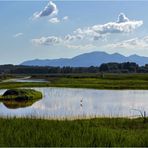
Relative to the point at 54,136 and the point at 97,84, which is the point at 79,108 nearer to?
the point at 54,136

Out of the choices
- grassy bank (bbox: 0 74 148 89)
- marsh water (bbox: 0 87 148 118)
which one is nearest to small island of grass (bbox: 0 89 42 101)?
marsh water (bbox: 0 87 148 118)

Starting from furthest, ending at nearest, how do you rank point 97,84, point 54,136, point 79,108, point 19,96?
point 97,84 < point 19,96 < point 79,108 < point 54,136

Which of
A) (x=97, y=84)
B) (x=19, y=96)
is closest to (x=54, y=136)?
(x=19, y=96)

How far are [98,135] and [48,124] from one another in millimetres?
2434

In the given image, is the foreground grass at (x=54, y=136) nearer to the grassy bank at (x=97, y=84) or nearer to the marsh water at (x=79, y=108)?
the marsh water at (x=79, y=108)

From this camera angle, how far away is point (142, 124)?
1680 centimetres

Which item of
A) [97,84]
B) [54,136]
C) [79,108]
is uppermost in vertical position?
[97,84]

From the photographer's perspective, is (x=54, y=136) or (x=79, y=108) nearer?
(x=54, y=136)

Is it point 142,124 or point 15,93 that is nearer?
point 142,124

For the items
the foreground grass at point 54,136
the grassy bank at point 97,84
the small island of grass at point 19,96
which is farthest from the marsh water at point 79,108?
the grassy bank at point 97,84

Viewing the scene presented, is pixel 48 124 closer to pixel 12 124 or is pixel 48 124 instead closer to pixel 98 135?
pixel 12 124

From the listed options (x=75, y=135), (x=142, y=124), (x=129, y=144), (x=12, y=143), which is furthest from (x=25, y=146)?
(x=142, y=124)

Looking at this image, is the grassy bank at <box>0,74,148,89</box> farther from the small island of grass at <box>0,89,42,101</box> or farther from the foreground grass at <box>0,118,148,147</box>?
the foreground grass at <box>0,118,148,147</box>

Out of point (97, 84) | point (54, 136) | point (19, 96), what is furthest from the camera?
point (97, 84)
